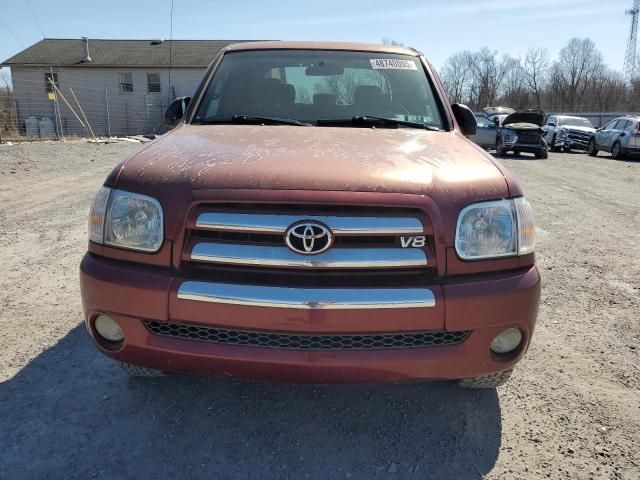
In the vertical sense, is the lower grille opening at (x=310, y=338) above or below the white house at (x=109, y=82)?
below

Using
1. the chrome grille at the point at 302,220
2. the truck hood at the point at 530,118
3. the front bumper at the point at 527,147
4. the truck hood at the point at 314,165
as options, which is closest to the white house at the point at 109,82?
the front bumper at the point at 527,147

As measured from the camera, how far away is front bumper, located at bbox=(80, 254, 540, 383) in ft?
6.61

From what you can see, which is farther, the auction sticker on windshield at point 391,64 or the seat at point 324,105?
the auction sticker on windshield at point 391,64

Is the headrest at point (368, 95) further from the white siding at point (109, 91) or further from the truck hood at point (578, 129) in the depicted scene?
the white siding at point (109, 91)

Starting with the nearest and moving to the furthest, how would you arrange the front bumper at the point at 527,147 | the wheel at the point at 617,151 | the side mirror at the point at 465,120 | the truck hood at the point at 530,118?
the side mirror at the point at 465,120 → the truck hood at the point at 530,118 → the front bumper at the point at 527,147 → the wheel at the point at 617,151

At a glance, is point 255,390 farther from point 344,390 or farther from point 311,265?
point 311,265

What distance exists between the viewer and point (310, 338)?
207 cm

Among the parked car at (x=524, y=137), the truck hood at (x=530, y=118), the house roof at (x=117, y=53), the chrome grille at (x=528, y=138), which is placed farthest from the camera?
the house roof at (x=117, y=53)

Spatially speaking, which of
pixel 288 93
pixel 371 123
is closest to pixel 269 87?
→ pixel 288 93

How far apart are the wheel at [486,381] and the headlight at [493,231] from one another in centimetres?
A: 66

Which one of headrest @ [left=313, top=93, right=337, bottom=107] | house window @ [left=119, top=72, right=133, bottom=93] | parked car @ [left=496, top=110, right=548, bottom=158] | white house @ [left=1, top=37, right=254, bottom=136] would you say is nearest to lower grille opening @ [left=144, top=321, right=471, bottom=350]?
headrest @ [left=313, top=93, right=337, bottom=107]

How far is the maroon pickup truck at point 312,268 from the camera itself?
6.64 feet

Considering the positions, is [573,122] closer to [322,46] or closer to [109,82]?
[322,46]

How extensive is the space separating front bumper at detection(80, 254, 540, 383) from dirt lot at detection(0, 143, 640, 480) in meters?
0.43
